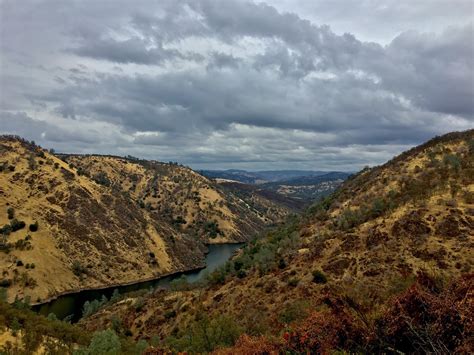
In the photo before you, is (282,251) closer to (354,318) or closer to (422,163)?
(422,163)

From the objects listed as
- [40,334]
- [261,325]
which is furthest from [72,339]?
[261,325]

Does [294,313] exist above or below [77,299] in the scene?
above

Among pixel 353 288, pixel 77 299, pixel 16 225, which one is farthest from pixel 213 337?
pixel 16 225

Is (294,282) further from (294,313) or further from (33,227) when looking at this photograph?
(33,227)

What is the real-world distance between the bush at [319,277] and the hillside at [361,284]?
17cm

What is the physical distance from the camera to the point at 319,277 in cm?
4491

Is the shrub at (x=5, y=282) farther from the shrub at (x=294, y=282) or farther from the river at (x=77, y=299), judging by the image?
the shrub at (x=294, y=282)

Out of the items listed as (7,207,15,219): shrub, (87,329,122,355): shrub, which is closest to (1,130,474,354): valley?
(87,329,122,355): shrub

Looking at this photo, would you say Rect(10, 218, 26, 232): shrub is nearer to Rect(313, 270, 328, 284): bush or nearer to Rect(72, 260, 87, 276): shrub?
Rect(72, 260, 87, 276): shrub

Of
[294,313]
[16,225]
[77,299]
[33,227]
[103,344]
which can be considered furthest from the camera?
[33,227]

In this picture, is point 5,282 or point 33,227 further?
point 33,227

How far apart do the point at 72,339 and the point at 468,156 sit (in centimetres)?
6258

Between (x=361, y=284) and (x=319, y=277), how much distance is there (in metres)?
6.31

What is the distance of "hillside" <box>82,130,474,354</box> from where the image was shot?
13.4 meters
